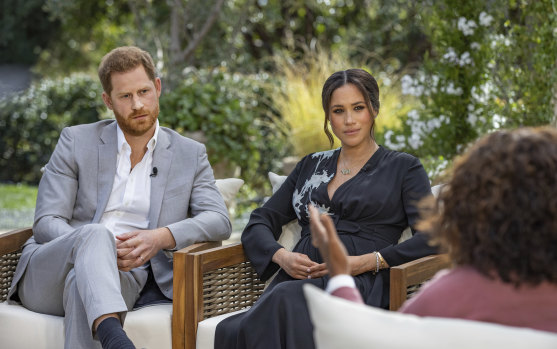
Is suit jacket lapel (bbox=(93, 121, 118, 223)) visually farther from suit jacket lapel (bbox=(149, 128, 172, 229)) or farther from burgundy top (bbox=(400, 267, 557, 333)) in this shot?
burgundy top (bbox=(400, 267, 557, 333))

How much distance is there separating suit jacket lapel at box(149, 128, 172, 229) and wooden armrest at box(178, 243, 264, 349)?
0.36 metres

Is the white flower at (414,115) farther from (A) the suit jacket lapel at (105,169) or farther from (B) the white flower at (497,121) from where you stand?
(A) the suit jacket lapel at (105,169)

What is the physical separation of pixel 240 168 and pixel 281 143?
607 mm

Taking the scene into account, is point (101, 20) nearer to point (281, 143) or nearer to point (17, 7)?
point (17, 7)

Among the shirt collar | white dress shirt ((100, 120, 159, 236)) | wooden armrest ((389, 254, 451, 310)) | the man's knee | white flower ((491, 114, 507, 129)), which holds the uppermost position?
white flower ((491, 114, 507, 129))

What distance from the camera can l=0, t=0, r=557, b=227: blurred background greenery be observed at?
5.12 meters

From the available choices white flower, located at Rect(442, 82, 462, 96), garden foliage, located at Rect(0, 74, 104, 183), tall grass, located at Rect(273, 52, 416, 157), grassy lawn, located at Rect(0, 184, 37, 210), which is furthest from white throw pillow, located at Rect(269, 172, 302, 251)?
garden foliage, located at Rect(0, 74, 104, 183)

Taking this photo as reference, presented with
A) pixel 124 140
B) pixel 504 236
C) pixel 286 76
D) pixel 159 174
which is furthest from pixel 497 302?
pixel 286 76

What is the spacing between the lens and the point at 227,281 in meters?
2.96

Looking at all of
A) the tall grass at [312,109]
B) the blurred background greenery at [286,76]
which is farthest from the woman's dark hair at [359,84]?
the tall grass at [312,109]

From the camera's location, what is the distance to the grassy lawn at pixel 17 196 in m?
9.10

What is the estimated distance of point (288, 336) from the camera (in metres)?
2.48

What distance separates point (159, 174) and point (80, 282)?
68 centimetres

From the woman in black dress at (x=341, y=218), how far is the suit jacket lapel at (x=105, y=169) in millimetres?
586
